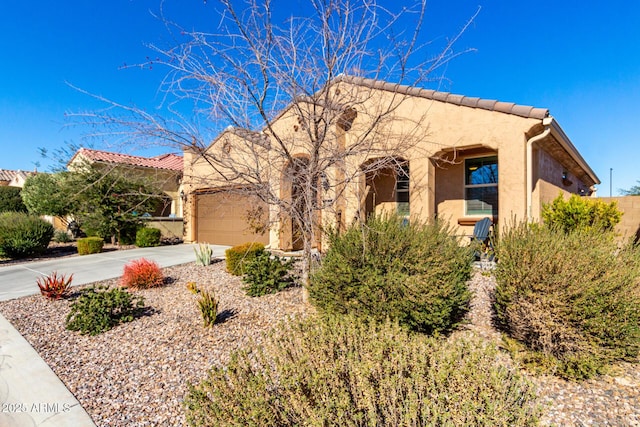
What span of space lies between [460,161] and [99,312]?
9.65m

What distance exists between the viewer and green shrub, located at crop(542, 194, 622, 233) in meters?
7.95

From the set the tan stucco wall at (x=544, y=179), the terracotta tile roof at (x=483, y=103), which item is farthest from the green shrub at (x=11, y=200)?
the tan stucco wall at (x=544, y=179)

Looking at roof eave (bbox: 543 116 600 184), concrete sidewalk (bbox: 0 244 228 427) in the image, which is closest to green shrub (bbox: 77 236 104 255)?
concrete sidewalk (bbox: 0 244 228 427)

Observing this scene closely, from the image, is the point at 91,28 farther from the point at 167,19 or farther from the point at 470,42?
the point at 470,42

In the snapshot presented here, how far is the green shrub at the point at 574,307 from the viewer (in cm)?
Result: 349

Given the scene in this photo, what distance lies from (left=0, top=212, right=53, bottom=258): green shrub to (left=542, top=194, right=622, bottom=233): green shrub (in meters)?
16.7

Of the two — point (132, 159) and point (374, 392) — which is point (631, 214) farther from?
point (132, 159)

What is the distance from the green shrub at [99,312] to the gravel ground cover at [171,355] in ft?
0.49

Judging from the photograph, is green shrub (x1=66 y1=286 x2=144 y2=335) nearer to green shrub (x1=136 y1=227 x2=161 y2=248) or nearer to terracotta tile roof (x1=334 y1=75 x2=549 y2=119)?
terracotta tile roof (x1=334 y1=75 x2=549 y2=119)

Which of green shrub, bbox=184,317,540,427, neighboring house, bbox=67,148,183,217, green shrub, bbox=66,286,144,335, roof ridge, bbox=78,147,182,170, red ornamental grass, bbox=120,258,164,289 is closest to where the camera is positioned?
green shrub, bbox=184,317,540,427

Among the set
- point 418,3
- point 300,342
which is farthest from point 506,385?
point 418,3

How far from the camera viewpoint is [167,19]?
459 centimetres

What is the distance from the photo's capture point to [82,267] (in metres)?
10.0

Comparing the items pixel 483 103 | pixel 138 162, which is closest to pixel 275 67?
pixel 483 103
